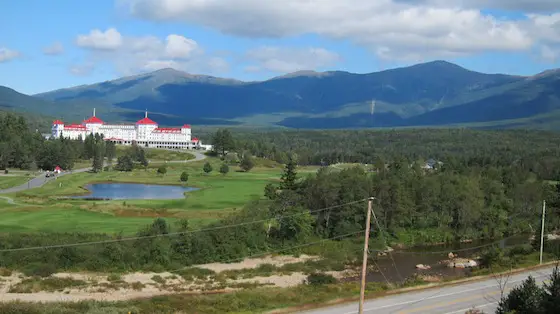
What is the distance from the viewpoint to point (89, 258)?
35531mm

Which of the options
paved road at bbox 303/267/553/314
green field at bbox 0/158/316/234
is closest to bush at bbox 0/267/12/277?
green field at bbox 0/158/316/234

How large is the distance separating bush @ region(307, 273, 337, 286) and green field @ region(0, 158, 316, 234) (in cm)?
1248

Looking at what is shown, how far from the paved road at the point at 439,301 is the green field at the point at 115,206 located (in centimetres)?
2155

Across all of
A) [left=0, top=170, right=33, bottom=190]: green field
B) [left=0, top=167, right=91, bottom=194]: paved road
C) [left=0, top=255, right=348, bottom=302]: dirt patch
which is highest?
[left=0, top=170, right=33, bottom=190]: green field

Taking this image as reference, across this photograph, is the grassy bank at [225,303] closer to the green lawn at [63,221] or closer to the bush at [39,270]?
the bush at [39,270]

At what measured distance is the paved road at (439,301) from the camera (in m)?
24.7

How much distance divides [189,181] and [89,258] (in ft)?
168

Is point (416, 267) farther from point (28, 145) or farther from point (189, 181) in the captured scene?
point (28, 145)

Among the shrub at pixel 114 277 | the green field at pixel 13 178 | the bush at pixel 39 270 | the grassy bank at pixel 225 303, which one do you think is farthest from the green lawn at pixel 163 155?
the grassy bank at pixel 225 303

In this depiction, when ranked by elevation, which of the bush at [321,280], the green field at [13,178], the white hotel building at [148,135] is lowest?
the bush at [321,280]

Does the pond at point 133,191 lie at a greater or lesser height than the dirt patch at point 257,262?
greater

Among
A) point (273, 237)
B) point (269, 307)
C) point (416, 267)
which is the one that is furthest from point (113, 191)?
point (269, 307)

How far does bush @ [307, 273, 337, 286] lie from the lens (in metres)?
34.3

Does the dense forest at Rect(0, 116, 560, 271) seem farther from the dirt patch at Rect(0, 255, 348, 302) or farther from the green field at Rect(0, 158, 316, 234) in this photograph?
the green field at Rect(0, 158, 316, 234)
